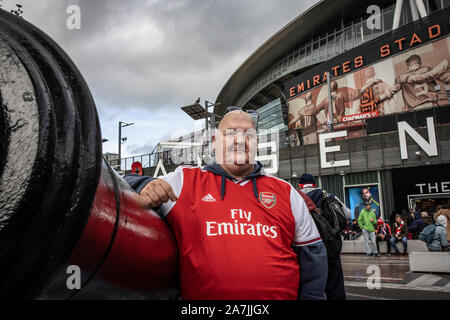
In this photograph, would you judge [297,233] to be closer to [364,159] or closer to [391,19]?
[364,159]

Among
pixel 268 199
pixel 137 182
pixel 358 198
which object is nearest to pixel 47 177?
pixel 137 182

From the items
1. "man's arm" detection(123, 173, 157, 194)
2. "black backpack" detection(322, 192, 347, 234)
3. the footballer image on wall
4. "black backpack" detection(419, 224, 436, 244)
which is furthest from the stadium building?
"man's arm" detection(123, 173, 157, 194)

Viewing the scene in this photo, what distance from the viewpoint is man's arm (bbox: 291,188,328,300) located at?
1.73 m

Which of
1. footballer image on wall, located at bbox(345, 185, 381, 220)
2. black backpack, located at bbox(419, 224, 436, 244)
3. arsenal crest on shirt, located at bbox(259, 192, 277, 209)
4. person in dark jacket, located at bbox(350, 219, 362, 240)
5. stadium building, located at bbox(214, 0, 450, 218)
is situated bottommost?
person in dark jacket, located at bbox(350, 219, 362, 240)

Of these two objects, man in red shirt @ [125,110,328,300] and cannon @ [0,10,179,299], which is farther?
man in red shirt @ [125,110,328,300]

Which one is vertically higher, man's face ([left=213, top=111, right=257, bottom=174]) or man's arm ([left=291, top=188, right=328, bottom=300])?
man's face ([left=213, top=111, right=257, bottom=174])

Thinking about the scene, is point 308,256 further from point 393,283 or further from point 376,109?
point 376,109

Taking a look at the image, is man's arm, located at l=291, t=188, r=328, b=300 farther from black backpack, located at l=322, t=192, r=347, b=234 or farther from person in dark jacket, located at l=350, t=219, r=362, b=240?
person in dark jacket, located at l=350, t=219, r=362, b=240

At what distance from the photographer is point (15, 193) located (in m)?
0.54

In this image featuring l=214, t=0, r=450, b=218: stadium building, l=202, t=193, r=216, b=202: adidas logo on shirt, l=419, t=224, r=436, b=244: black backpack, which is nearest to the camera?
l=202, t=193, r=216, b=202: adidas logo on shirt

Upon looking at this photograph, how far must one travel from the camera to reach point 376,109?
82.2ft

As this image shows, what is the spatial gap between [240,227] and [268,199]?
0.29 m

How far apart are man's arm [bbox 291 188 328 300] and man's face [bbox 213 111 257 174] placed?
0.35 m

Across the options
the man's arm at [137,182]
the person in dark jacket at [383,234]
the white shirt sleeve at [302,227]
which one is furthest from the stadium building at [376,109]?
the man's arm at [137,182]
